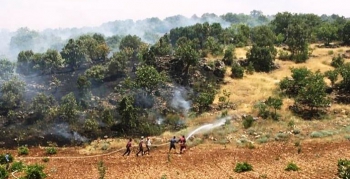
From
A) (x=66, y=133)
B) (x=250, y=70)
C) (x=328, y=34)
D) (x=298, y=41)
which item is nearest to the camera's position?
(x=66, y=133)

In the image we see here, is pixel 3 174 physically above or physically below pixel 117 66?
below

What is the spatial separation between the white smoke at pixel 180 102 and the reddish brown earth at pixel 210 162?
42.2ft

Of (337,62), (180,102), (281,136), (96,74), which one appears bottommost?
(281,136)

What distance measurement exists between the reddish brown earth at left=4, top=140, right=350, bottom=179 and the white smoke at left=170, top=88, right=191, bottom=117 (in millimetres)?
12860

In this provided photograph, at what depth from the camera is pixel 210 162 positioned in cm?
3038

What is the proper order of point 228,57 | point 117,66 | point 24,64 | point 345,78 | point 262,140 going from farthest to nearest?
point 24,64 < point 228,57 < point 117,66 < point 345,78 < point 262,140

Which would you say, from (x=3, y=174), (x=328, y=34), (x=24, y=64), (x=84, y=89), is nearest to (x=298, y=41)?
(x=328, y=34)

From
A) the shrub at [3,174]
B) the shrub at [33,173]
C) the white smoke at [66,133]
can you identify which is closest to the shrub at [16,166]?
the shrub at [3,174]

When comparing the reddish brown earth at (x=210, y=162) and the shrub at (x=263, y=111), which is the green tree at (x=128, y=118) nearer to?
the reddish brown earth at (x=210, y=162)

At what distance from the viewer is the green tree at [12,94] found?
4984 centimetres

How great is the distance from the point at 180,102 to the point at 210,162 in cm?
2036

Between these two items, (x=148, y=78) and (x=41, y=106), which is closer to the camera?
(x=41, y=106)

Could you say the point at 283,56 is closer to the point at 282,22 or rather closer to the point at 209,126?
the point at 282,22

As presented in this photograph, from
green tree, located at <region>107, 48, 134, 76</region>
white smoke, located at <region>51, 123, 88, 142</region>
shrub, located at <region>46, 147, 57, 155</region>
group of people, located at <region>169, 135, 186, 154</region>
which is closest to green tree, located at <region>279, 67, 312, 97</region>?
group of people, located at <region>169, 135, 186, 154</region>
